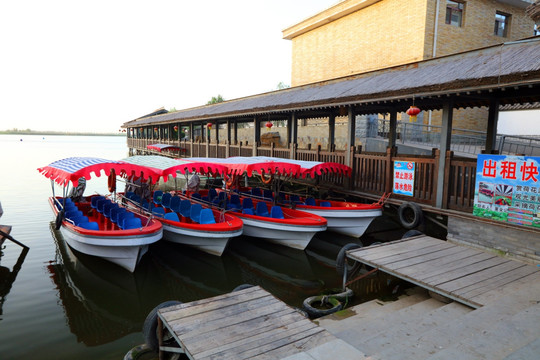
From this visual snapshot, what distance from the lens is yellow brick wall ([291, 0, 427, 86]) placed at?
72.5ft

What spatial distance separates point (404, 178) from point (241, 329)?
292 inches

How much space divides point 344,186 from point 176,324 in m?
9.02

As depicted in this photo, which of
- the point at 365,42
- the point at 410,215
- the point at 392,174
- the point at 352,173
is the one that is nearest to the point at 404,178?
the point at 392,174

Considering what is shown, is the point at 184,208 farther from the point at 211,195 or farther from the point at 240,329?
the point at 240,329

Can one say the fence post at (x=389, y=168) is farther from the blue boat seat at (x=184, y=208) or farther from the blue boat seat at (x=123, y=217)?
the blue boat seat at (x=123, y=217)

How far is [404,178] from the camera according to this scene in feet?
32.6

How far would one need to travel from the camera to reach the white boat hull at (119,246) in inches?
314

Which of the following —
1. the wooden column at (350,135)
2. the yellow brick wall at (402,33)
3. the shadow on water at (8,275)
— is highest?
the yellow brick wall at (402,33)

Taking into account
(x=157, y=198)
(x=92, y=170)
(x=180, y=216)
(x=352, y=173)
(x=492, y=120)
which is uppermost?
(x=492, y=120)

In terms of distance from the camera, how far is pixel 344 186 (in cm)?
1223

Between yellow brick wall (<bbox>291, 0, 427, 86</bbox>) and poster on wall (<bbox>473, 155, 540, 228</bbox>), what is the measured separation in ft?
52.9

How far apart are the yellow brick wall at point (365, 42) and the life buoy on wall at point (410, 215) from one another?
1518 cm

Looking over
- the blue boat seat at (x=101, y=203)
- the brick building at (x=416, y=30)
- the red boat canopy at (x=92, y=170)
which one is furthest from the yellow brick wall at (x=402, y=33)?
the blue boat seat at (x=101, y=203)

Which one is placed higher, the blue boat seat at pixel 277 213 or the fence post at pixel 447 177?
the fence post at pixel 447 177
